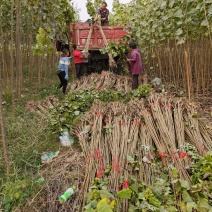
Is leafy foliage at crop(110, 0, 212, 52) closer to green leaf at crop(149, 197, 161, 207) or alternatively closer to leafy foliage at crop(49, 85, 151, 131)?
leafy foliage at crop(49, 85, 151, 131)

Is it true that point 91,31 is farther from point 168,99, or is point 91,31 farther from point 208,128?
point 208,128

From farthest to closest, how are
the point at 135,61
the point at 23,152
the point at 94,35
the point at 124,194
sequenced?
the point at 94,35 < the point at 135,61 < the point at 23,152 < the point at 124,194

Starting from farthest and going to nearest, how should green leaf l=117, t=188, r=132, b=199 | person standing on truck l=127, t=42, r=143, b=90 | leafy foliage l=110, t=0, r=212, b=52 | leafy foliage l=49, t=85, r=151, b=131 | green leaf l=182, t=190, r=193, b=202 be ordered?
person standing on truck l=127, t=42, r=143, b=90 < leafy foliage l=110, t=0, r=212, b=52 < leafy foliage l=49, t=85, r=151, b=131 < green leaf l=182, t=190, r=193, b=202 < green leaf l=117, t=188, r=132, b=199

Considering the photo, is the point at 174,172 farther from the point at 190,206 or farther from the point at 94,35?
the point at 94,35

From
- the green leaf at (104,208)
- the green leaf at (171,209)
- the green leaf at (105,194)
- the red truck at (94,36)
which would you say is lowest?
the green leaf at (171,209)

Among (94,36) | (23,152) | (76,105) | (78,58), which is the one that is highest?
(94,36)

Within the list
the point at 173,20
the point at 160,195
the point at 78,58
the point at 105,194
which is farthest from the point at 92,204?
the point at 78,58

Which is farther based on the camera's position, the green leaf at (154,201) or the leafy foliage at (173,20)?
the leafy foliage at (173,20)

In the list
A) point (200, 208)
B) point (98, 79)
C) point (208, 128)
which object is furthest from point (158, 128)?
point (98, 79)

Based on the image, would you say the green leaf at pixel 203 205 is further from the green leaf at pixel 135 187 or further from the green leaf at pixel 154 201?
the green leaf at pixel 135 187

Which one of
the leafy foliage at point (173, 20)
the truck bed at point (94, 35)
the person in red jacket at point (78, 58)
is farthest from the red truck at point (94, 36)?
the leafy foliage at point (173, 20)

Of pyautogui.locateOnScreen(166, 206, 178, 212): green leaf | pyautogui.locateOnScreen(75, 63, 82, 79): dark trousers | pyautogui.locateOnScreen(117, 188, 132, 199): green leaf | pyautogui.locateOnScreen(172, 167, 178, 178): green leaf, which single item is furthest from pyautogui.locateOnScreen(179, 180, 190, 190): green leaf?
pyautogui.locateOnScreen(75, 63, 82, 79): dark trousers

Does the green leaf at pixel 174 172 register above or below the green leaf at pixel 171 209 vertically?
above

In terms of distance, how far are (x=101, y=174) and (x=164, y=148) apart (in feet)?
2.79
